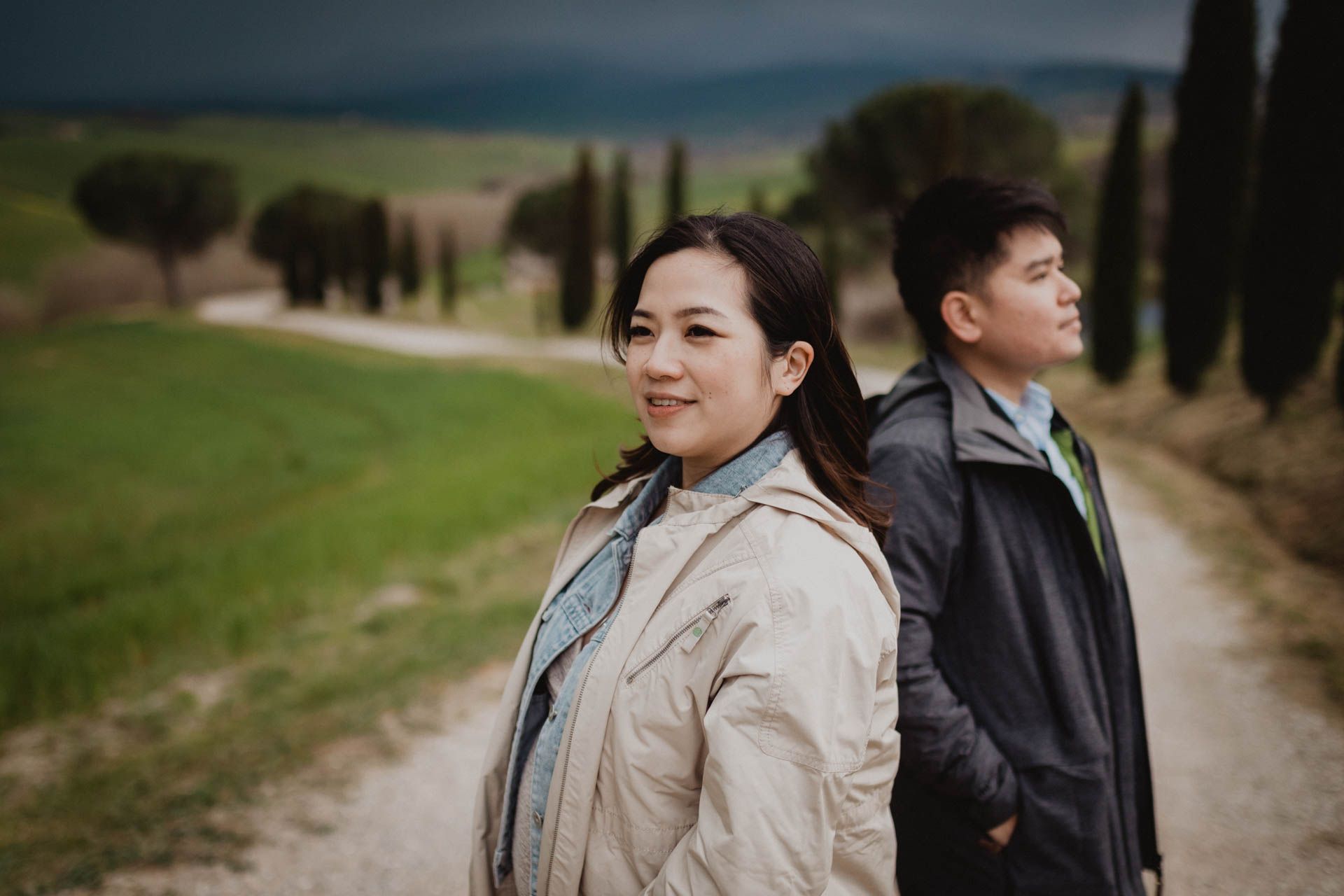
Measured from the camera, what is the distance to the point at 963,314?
87.7 inches

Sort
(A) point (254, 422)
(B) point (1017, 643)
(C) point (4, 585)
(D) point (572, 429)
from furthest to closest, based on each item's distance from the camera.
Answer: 1. (A) point (254, 422)
2. (D) point (572, 429)
3. (C) point (4, 585)
4. (B) point (1017, 643)

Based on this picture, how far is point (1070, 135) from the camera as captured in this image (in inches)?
3290

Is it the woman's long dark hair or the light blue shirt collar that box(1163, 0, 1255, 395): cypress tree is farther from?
the woman's long dark hair

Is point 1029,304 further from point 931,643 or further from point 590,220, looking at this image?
point 590,220

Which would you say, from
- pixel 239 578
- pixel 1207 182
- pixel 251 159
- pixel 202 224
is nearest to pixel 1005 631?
pixel 239 578

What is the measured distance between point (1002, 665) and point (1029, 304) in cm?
93

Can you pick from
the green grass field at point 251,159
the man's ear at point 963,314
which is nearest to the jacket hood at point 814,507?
the man's ear at point 963,314

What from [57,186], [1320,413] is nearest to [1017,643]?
[1320,413]

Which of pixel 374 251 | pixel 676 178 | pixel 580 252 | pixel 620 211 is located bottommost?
pixel 374 251

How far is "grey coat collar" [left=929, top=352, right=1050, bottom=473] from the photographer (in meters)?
1.96

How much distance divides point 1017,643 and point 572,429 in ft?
39.7

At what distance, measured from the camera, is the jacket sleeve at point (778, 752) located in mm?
1282

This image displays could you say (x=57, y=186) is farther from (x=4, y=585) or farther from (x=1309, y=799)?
(x=1309, y=799)

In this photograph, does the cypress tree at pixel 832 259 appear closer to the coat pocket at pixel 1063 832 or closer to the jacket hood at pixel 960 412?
the jacket hood at pixel 960 412
